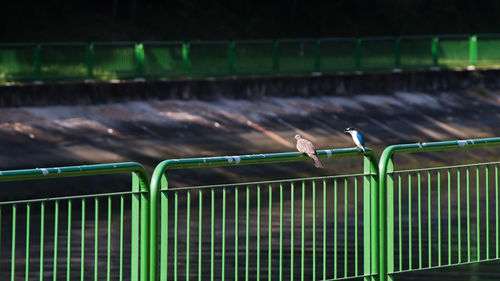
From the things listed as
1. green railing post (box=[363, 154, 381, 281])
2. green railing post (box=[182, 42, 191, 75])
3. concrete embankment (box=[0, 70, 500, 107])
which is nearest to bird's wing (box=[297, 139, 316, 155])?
green railing post (box=[363, 154, 381, 281])

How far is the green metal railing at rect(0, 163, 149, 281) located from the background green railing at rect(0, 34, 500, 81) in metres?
3.72

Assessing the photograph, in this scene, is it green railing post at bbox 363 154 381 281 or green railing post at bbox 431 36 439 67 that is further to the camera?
green railing post at bbox 431 36 439 67

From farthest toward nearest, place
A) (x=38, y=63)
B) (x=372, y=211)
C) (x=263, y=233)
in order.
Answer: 1. (x=38, y=63)
2. (x=263, y=233)
3. (x=372, y=211)

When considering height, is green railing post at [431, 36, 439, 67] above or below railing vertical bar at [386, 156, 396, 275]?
above

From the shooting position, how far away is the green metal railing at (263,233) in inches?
317

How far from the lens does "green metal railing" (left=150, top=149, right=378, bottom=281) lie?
8055 millimetres

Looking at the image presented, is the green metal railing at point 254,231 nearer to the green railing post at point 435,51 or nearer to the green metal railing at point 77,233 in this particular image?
the green metal railing at point 77,233

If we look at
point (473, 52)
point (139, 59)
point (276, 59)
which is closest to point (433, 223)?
point (139, 59)

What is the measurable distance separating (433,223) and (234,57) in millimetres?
12768

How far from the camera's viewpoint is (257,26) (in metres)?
52.5

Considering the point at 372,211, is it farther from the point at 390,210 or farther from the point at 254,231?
the point at 254,231

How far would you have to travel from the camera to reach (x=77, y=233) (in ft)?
60.1

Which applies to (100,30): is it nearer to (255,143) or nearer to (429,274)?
(255,143)

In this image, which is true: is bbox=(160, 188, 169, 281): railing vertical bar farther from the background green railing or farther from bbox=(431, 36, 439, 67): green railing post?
bbox=(431, 36, 439, 67): green railing post
